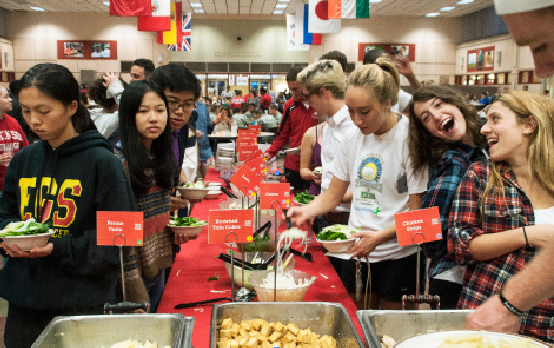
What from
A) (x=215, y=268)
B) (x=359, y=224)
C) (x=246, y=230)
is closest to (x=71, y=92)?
(x=246, y=230)

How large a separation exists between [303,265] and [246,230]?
902 mm

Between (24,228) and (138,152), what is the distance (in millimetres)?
541

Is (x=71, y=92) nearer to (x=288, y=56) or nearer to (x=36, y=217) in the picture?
(x=36, y=217)

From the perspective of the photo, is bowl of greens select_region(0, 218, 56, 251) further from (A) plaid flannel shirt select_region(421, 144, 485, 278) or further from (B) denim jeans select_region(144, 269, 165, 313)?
(A) plaid flannel shirt select_region(421, 144, 485, 278)

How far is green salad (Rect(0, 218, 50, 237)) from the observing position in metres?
1.39

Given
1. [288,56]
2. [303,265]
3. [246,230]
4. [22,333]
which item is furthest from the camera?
[288,56]

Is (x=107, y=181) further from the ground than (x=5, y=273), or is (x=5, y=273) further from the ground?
(x=107, y=181)

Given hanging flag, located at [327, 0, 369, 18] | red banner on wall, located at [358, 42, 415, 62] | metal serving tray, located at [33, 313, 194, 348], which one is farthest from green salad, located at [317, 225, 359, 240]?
red banner on wall, located at [358, 42, 415, 62]

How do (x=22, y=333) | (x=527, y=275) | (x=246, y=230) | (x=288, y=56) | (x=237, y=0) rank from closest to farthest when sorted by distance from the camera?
(x=527, y=275) < (x=246, y=230) < (x=22, y=333) < (x=237, y=0) < (x=288, y=56)

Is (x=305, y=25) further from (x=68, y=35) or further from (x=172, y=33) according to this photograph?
(x=68, y=35)

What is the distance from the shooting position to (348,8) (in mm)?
7363

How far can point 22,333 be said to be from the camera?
61.1 inches

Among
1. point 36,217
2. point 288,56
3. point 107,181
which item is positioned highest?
point 288,56

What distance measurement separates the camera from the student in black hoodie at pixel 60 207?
149 cm
